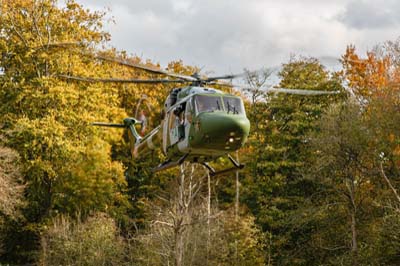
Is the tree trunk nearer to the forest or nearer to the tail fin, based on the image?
the forest

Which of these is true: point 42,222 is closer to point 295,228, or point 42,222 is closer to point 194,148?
point 295,228

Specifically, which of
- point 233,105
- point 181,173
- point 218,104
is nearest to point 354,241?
point 181,173

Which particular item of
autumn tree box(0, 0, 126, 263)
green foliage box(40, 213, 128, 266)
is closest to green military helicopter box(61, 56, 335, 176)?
green foliage box(40, 213, 128, 266)

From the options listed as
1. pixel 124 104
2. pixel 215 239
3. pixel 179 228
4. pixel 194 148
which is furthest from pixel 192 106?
pixel 124 104

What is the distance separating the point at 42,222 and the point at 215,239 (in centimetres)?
822

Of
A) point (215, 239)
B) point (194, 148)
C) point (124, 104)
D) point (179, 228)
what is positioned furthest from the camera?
point (124, 104)

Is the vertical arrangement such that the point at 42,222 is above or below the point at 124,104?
below

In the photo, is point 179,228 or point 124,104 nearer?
point 179,228

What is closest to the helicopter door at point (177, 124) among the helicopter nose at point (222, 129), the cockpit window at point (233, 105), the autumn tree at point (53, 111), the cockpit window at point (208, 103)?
the cockpit window at point (208, 103)

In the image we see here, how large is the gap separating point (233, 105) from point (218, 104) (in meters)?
0.28

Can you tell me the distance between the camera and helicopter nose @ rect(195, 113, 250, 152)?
10086mm

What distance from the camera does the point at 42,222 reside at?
24766 mm

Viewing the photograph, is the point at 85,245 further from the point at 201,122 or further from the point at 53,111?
the point at 201,122

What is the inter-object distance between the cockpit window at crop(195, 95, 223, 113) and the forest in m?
9.54
